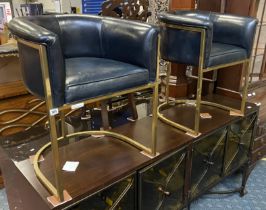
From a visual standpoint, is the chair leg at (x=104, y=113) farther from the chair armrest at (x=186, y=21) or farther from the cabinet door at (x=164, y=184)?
the chair armrest at (x=186, y=21)

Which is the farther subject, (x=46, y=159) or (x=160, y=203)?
(x=160, y=203)

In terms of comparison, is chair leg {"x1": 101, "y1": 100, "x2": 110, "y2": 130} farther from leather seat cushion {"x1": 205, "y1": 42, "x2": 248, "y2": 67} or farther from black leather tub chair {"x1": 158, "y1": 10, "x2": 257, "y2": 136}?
leather seat cushion {"x1": 205, "y1": 42, "x2": 248, "y2": 67}

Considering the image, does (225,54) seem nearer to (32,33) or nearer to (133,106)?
(133,106)

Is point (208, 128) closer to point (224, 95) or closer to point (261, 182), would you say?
point (224, 95)

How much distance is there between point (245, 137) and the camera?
1.95 meters

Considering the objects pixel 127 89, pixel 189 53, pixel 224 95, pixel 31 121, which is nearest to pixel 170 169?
pixel 127 89

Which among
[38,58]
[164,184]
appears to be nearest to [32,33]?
[38,58]

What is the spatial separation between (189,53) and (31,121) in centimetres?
128

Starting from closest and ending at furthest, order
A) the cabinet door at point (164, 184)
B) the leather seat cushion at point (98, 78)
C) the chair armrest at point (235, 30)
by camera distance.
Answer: the leather seat cushion at point (98, 78), the cabinet door at point (164, 184), the chair armrest at point (235, 30)

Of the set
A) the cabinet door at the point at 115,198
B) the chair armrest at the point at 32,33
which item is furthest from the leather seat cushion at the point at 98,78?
the cabinet door at the point at 115,198

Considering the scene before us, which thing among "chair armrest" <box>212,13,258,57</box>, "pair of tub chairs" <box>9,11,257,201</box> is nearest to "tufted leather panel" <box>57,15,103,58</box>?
"pair of tub chairs" <box>9,11,257,201</box>

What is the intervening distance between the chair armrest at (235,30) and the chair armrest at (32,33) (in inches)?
51.5

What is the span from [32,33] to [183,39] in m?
0.91

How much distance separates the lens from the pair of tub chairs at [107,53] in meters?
0.94
